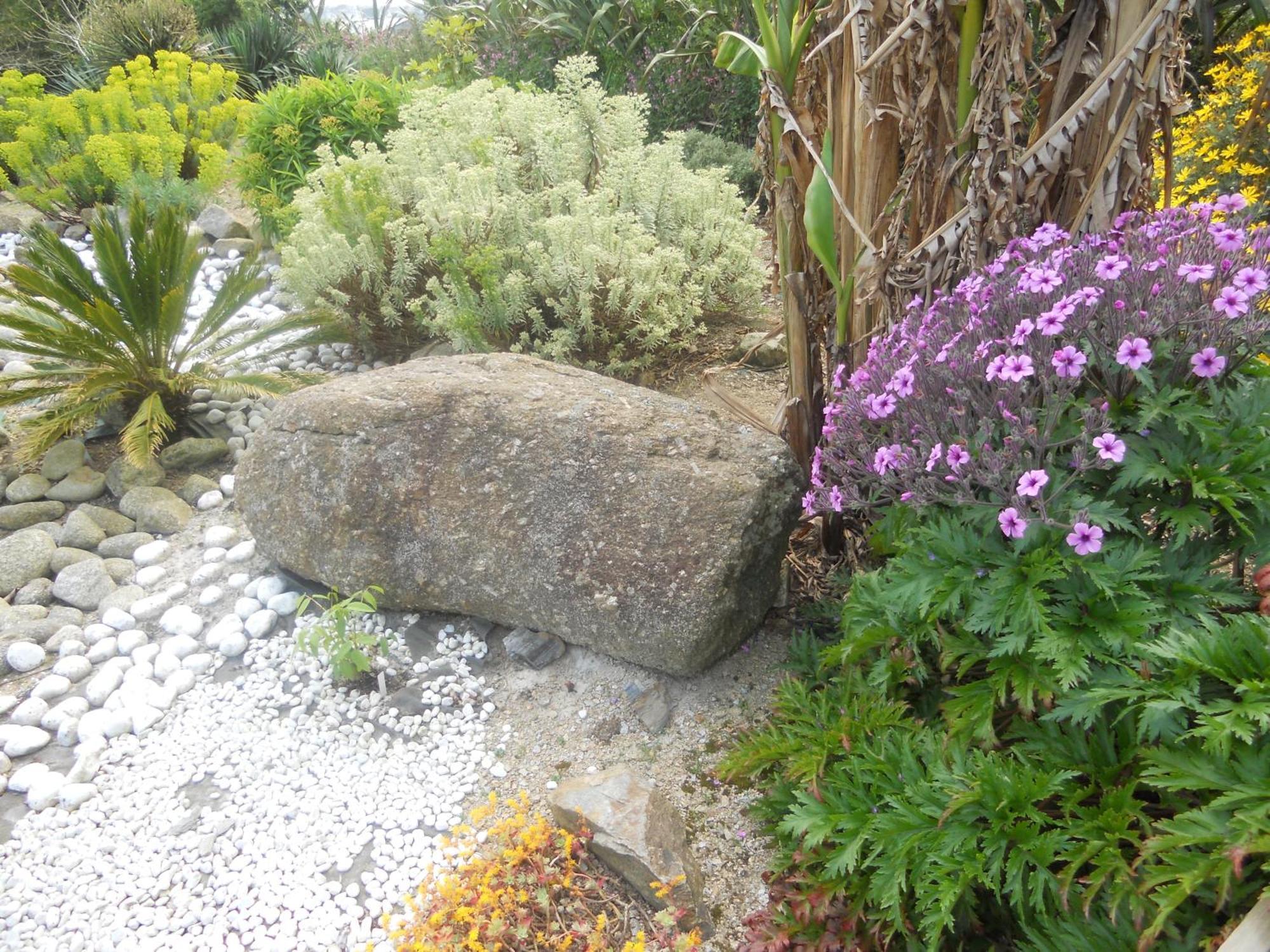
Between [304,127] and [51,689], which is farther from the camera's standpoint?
[304,127]

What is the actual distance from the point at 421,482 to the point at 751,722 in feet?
4.38

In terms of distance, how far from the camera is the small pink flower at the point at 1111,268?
1852 millimetres

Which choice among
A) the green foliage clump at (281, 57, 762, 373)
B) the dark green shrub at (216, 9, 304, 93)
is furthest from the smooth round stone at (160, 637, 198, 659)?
the dark green shrub at (216, 9, 304, 93)

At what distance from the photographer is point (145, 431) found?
394 cm

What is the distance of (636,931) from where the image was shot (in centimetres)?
224

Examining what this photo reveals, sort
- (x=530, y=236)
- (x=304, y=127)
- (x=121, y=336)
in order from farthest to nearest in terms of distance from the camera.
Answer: (x=304, y=127) → (x=530, y=236) → (x=121, y=336)

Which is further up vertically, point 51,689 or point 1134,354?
point 1134,354

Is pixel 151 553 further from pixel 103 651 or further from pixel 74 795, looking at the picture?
pixel 74 795

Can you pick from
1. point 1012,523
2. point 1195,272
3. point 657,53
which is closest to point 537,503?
point 1012,523

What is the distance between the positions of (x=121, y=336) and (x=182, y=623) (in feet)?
4.98

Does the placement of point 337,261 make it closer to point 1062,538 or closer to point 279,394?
point 279,394

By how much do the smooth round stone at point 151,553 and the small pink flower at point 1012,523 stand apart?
3319mm

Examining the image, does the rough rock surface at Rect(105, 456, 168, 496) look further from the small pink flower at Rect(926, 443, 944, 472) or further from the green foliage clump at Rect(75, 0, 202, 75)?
the green foliage clump at Rect(75, 0, 202, 75)

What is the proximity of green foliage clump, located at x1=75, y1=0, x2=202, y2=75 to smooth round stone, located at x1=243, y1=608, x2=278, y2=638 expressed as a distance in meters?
9.71
